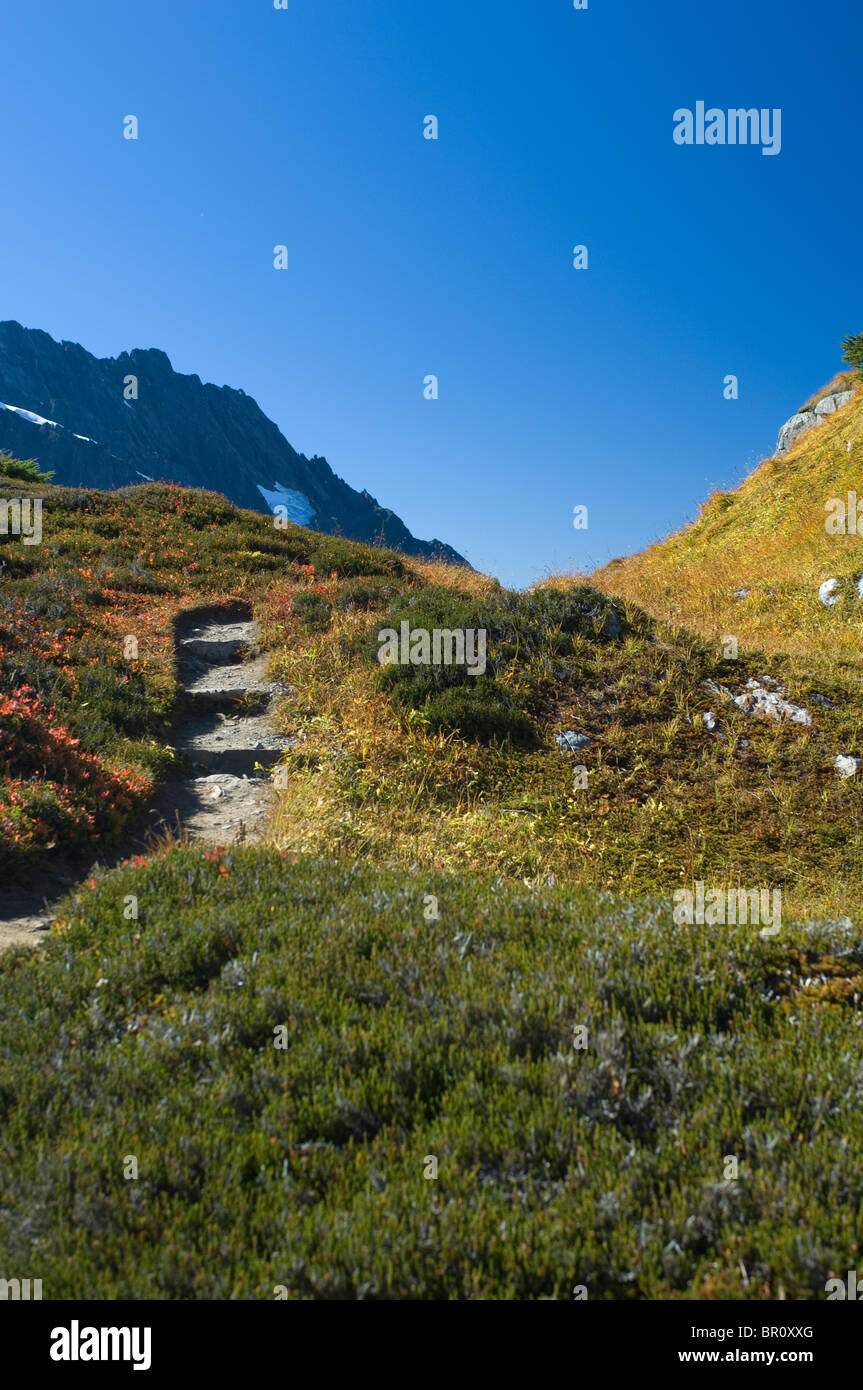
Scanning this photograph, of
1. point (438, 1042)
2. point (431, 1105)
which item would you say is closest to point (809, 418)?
point (438, 1042)

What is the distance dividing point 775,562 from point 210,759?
17.1 m

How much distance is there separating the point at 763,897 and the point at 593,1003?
3290 mm

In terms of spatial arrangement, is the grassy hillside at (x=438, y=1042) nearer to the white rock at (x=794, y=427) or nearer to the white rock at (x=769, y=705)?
the white rock at (x=769, y=705)

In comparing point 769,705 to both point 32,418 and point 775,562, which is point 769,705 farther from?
point 32,418

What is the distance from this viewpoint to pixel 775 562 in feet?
72.3

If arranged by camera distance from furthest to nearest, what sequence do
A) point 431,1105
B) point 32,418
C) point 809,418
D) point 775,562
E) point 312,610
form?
point 32,418 < point 809,418 < point 775,562 < point 312,610 < point 431,1105

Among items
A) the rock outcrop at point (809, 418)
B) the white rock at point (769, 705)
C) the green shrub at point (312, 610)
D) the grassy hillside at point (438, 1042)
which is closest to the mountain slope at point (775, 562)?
the rock outcrop at point (809, 418)

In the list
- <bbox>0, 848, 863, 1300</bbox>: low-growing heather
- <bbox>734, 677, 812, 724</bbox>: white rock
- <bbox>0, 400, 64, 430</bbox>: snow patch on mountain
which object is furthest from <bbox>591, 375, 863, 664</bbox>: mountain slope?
<bbox>0, 400, 64, 430</bbox>: snow patch on mountain

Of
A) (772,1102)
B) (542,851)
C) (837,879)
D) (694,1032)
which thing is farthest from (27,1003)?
(837,879)

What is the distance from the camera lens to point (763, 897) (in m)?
7.02

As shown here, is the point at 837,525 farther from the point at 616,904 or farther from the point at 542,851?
the point at 616,904

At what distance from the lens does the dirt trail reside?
25.8ft

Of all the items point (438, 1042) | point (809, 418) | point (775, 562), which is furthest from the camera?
point (809, 418)

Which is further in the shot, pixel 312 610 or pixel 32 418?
pixel 32 418
